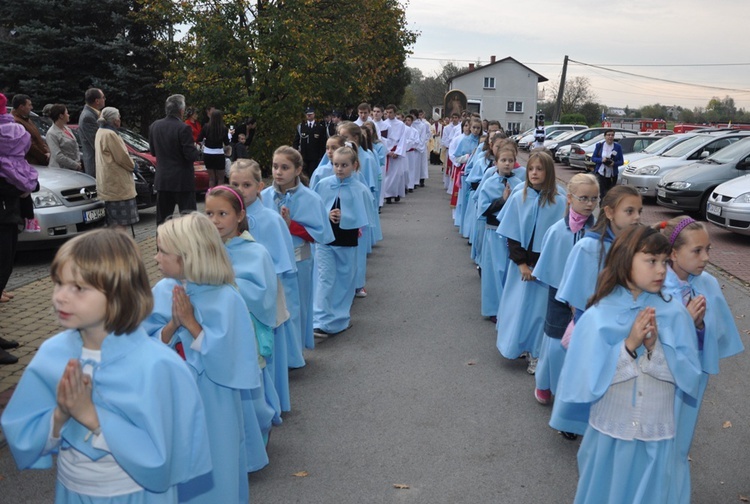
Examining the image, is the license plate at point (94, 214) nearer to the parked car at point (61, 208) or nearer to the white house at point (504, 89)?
the parked car at point (61, 208)

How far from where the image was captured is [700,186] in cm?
1509

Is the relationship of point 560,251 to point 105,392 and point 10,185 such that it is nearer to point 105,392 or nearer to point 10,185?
point 105,392

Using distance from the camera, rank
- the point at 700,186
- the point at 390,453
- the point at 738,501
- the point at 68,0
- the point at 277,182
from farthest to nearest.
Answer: the point at 68,0
the point at 700,186
the point at 277,182
the point at 390,453
the point at 738,501

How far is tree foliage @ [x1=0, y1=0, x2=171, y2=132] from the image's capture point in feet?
A: 66.7

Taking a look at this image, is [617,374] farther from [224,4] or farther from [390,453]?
[224,4]

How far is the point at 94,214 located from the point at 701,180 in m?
11.6

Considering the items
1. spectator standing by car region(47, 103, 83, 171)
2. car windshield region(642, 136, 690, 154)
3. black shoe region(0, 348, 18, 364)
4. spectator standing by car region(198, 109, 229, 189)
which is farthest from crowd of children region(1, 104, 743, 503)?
car windshield region(642, 136, 690, 154)

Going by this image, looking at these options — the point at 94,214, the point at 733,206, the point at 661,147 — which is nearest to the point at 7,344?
the point at 94,214

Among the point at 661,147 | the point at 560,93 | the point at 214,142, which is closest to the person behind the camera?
the point at 214,142

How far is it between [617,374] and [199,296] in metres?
1.96

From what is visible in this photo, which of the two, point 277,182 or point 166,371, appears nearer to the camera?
point 166,371

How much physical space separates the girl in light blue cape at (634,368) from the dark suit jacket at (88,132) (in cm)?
878

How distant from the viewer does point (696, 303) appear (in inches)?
145

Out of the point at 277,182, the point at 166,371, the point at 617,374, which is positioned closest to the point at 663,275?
the point at 617,374
